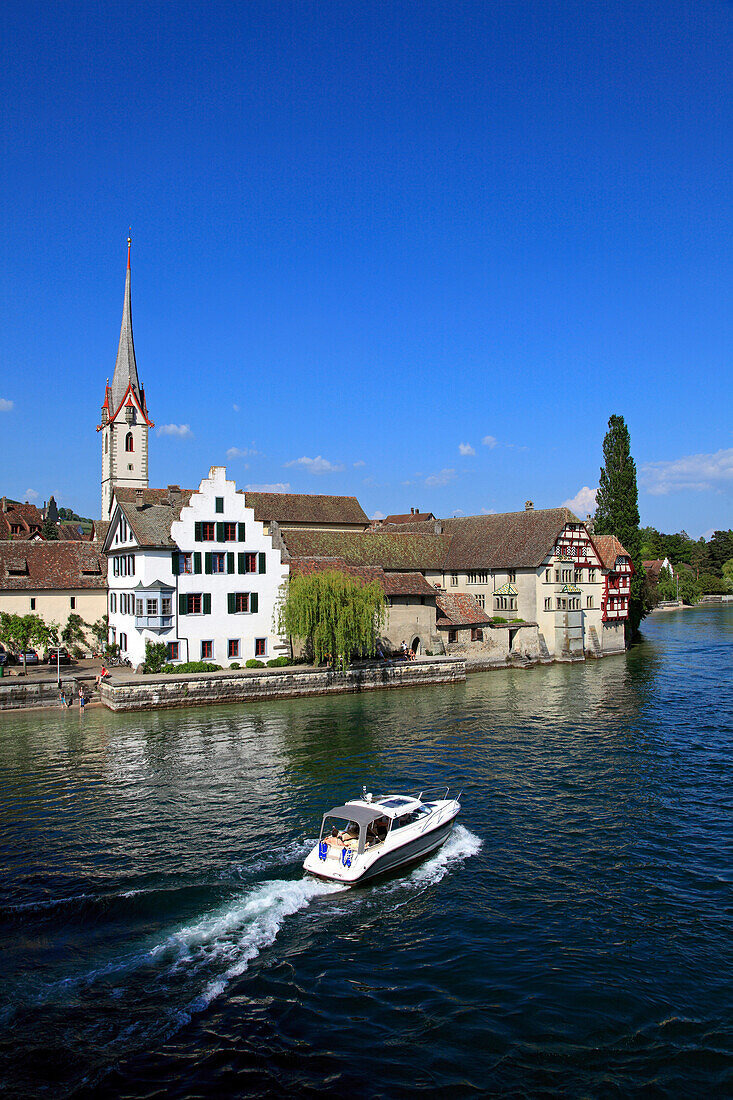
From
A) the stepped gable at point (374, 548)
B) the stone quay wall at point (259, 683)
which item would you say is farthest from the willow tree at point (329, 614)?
the stepped gable at point (374, 548)

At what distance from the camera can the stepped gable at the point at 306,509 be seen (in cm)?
7275

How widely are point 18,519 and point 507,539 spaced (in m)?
45.0

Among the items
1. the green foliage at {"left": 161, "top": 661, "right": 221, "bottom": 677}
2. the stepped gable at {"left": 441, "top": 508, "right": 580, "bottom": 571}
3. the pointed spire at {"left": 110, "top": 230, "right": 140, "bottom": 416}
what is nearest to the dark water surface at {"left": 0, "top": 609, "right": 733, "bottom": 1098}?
the green foliage at {"left": 161, "top": 661, "right": 221, "bottom": 677}

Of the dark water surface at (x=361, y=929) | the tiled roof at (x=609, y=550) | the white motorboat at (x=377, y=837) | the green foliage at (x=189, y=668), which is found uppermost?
the tiled roof at (x=609, y=550)

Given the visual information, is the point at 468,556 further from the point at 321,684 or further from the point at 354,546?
the point at 321,684

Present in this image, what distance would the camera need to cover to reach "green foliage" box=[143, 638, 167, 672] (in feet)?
154

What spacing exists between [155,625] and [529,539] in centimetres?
3419

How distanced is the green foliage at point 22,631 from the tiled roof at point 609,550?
46.4 metres

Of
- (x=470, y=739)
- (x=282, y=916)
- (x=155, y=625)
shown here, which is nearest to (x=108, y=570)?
(x=155, y=625)

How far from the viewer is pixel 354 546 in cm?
6394

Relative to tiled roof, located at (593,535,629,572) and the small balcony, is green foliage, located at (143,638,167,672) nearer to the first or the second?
the small balcony

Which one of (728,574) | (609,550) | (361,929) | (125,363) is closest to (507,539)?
(609,550)

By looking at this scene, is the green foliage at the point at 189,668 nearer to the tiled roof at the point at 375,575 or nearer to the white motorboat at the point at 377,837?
the tiled roof at the point at 375,575

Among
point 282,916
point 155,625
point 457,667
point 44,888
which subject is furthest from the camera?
point 457,667
